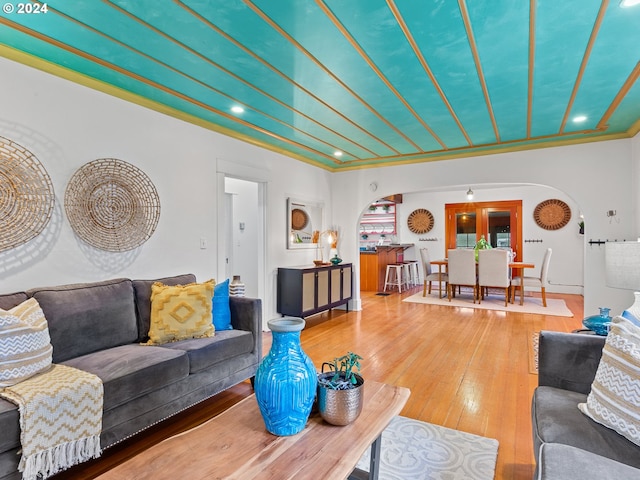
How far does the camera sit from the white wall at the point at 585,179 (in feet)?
13.6

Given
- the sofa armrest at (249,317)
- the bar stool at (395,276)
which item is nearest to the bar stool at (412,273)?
the bar stool at (395,276)

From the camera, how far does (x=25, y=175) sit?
232 cm

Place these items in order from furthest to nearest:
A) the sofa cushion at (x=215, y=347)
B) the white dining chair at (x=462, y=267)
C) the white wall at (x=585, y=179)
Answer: the white dining chair at (x=462, y=267)
the white wall at (x=585, y=179)
the sofa cushion at (x=215, y=347)

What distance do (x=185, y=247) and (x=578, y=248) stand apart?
304 inches

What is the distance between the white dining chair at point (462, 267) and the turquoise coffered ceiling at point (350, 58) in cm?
283

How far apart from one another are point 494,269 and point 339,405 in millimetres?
5570

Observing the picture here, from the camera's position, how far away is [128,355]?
215cm

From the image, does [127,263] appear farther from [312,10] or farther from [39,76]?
[312,10]

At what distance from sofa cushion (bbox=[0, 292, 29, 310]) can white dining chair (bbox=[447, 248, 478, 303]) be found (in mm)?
5969

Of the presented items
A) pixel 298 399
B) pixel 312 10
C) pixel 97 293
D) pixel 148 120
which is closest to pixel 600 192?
pixel 312 10

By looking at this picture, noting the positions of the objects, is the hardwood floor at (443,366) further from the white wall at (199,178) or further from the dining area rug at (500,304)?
the white wall at (199,178)

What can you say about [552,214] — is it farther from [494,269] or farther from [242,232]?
[242,232]

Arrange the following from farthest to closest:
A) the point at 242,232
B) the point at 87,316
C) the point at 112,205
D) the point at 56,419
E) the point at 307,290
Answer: the point at 242,232, the point at 307,290, the point at 112,205, the point at 87,316, the point at 56,419

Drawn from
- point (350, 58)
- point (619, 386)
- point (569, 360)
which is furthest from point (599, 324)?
point (350, 58)
